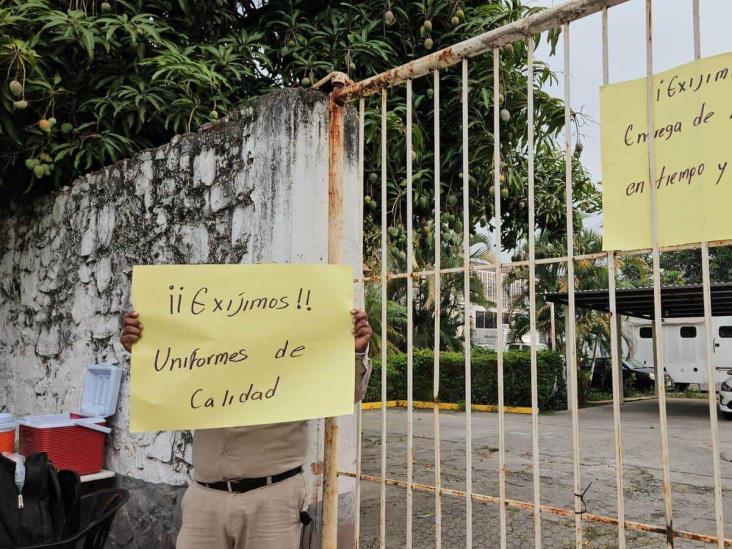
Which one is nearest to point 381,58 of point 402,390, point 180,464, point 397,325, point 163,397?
point 180,464

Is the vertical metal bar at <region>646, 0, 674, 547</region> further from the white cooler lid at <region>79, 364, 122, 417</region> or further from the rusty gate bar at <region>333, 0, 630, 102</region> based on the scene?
the white cooler lid at <region>79, 364, 122, 417</region>

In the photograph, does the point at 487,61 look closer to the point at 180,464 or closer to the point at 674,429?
the point at 180,464

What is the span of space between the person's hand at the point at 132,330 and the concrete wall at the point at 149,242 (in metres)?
0.79

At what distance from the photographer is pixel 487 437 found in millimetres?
9805

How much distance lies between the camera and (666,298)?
1105cm

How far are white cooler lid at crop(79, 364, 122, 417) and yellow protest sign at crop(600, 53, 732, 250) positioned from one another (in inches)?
109

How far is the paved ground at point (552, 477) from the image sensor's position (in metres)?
4.66

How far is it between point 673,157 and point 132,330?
1.61 m

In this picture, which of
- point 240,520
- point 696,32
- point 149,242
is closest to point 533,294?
point 696,32

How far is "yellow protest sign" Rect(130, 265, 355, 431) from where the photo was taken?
194 centimetres

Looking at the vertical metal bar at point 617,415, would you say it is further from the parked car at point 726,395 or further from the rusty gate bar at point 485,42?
the parked car at point 726,395

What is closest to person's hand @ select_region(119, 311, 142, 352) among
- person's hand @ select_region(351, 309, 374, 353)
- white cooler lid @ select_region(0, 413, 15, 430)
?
person's hand @ select_region(351, 309, 374, 353)

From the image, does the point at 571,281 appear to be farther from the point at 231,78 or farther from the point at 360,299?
the point at 231,78

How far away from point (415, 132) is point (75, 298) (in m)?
2.32
